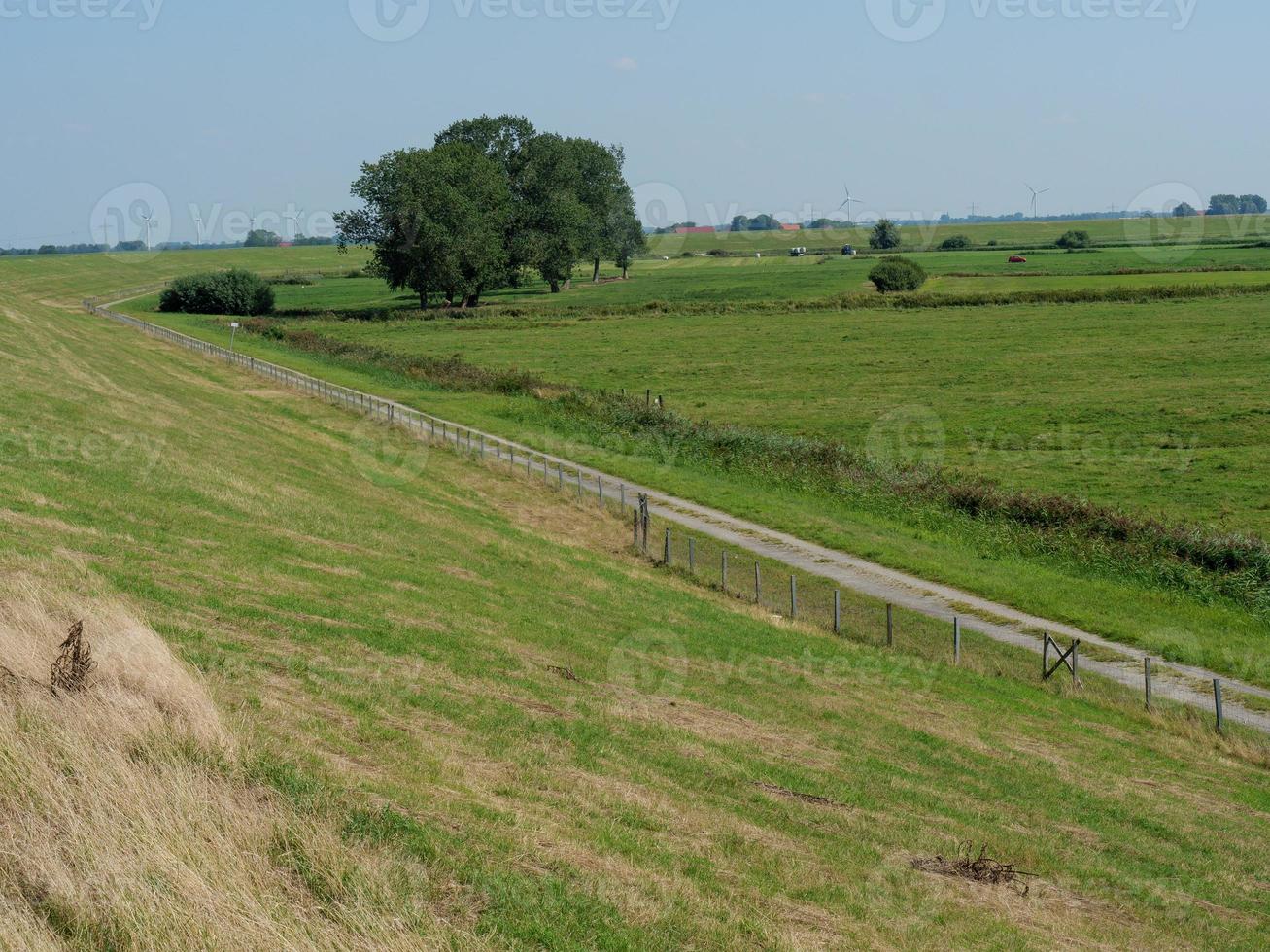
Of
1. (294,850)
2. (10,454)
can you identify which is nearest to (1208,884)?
(294,850)

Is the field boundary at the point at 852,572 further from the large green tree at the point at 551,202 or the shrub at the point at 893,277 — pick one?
the shrub at the point at 893,277

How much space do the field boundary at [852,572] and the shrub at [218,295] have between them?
76.3 meters

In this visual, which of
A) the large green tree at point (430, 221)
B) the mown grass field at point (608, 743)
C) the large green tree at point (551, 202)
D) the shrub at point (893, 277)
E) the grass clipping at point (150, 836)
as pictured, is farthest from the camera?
the large green tree at point (551, 202)

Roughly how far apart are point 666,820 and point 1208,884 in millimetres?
8194

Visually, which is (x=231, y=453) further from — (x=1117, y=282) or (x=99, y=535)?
(x=1117, y=282)

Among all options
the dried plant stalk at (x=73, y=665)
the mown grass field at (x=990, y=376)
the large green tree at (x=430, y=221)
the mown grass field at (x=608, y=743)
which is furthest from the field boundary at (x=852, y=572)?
the large green tree at (x=430, y=221)

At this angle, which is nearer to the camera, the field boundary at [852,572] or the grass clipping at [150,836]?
the grass clipping at [150,836]

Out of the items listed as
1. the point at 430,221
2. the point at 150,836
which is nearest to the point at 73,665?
the point at 150,836

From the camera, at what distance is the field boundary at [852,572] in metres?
28.3

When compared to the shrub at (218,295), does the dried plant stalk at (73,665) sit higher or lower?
lower

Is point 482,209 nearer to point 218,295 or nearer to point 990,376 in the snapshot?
point 218,295

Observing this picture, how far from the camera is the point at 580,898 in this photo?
10.1m

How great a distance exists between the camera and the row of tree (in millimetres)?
126000

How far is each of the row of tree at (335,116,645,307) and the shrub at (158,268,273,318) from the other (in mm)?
15773
